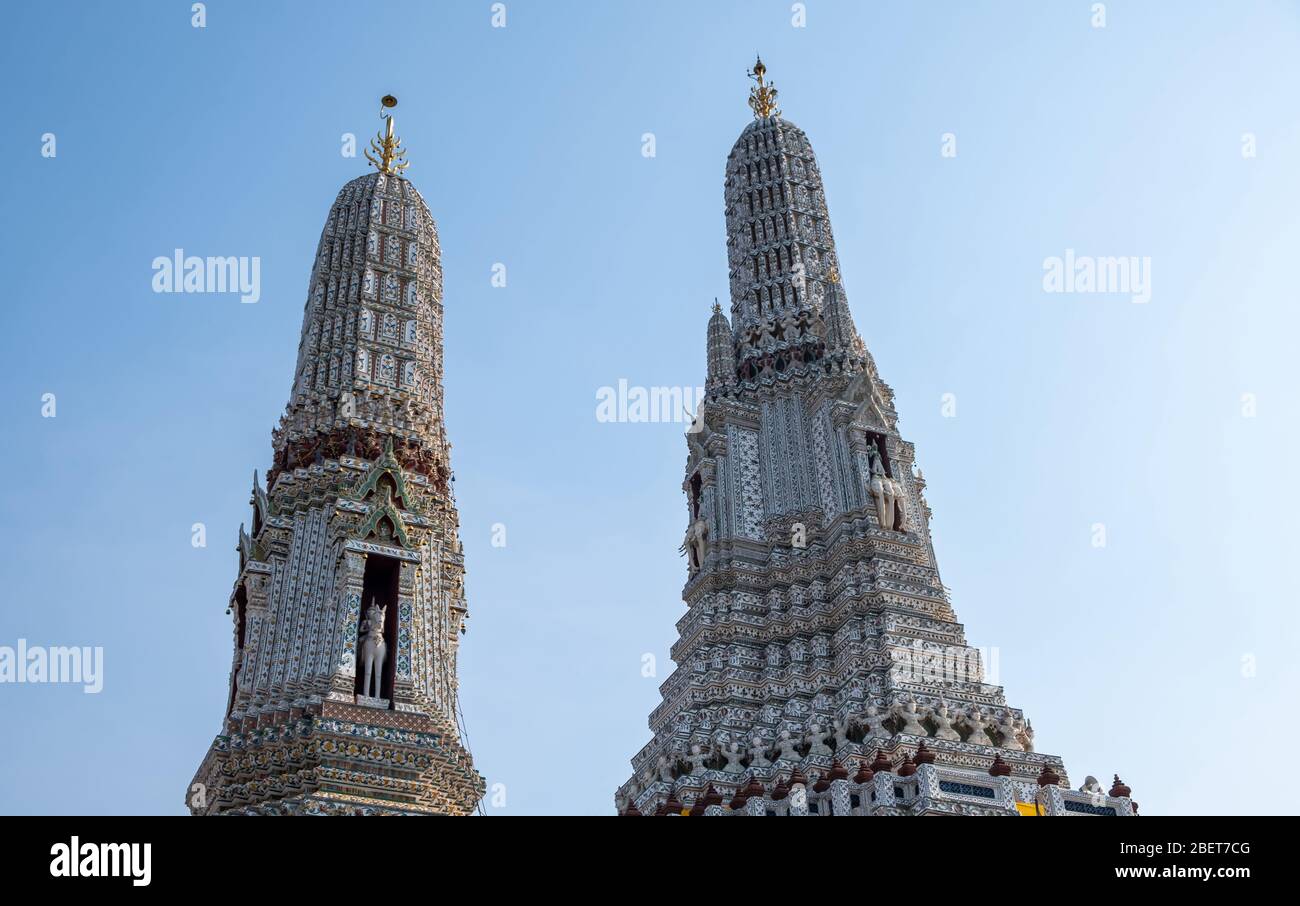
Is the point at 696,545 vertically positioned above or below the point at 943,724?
above

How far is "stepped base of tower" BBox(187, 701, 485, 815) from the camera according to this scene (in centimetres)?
2800

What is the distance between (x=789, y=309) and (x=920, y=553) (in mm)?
10182

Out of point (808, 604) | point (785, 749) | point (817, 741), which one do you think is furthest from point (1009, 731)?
point (808, 604)

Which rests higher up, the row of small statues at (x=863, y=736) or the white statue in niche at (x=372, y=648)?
the white statue in niche at (x=372, y=648)

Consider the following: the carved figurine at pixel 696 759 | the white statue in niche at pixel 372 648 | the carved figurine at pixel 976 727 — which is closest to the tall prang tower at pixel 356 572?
the white statue in niche at pixel 372 648

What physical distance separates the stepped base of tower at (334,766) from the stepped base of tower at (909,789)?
6.04 metres

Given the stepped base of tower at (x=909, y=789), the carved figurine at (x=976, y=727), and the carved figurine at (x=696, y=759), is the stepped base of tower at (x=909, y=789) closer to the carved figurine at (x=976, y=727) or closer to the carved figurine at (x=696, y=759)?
the carved figurine at (x=976, y=727)

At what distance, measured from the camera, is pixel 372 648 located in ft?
99.7

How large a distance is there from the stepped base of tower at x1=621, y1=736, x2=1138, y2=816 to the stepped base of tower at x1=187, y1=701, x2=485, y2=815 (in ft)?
19.8

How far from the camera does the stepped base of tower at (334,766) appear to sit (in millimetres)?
28000

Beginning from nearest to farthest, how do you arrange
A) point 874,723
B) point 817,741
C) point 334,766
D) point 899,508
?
point 334,766 < point 874,723 < point 817,741 < point 899,508

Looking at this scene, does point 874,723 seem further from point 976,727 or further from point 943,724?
point 976,727

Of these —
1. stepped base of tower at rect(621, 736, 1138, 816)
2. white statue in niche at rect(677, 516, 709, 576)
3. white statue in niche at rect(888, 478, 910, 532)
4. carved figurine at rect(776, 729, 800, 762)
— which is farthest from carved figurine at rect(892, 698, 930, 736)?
white statue in niche at rect(677, 516, 709, 576)

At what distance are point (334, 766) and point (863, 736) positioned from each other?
11542mm
